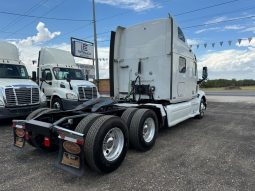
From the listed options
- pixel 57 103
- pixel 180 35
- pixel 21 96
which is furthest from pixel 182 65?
pixel 57 103

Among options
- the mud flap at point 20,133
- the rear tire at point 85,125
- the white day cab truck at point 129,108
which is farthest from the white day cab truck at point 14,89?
the rear tire at point 85,125

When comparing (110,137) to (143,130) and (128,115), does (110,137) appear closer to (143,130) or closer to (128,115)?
(128,115)

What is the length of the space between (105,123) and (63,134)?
2.37 feet

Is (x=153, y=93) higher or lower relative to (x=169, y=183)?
higher

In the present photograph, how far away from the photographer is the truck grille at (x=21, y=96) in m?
8.20

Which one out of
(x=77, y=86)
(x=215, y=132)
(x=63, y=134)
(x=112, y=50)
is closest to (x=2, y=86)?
(x=77, y=86)

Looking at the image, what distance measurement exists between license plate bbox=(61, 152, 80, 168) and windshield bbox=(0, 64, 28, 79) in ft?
22.8

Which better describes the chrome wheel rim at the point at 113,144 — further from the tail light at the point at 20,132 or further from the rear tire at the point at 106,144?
the tail light at the point at 20,132

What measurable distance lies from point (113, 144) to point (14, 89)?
5611 millimetres

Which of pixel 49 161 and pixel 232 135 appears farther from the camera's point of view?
pixel 232 135

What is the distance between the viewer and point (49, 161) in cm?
468

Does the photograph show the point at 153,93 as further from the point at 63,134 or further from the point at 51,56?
the point at 51,56

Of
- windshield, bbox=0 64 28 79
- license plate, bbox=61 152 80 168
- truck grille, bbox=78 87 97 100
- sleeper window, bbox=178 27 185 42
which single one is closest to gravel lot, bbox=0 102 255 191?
license plate, bbox=61 152 80 168

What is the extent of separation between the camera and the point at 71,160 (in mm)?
3707
